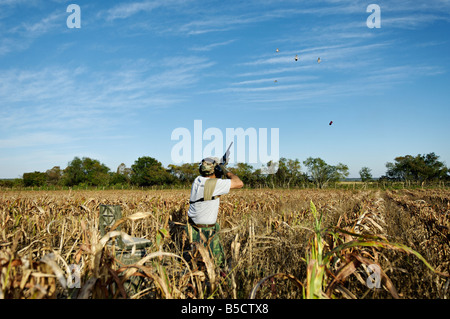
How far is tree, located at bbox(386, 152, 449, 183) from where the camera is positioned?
80338mm

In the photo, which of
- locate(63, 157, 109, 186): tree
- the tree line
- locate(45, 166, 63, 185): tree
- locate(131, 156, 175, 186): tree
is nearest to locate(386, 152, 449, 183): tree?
the tree line

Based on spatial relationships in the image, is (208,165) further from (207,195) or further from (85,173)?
(85,173)

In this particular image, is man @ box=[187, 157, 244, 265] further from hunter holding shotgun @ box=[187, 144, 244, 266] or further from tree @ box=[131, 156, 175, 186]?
tree @ box=[131, 156, 175, 186]

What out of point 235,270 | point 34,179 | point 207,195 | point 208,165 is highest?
point 208,165

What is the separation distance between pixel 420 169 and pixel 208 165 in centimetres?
9789

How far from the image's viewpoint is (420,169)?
267 ft

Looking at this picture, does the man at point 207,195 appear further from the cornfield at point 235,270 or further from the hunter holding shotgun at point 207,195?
the cornfield at point 235,270

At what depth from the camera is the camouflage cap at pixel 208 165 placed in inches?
177

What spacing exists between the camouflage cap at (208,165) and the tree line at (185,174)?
155 ft

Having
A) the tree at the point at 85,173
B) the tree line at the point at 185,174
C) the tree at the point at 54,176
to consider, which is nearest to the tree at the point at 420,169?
the tree line at the point at 185,174

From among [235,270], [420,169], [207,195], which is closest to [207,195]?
[207,195]

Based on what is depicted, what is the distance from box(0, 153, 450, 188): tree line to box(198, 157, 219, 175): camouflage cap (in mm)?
47157
